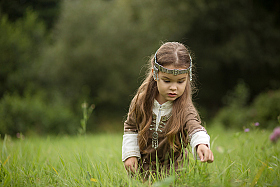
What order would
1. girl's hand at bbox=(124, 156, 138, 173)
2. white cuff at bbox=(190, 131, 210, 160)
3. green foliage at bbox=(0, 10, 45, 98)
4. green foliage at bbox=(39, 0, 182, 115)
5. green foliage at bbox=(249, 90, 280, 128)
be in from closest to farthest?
white cuff at bbox=(190, 131, 210, 160) < girl's hand at bbox=(124, 156, 138, 173) < green foliage at bbox=(249, 90, 280, 128) < green foliage at bbox=(0, 10, 45, 98) < green foliage at bbox=(39, 0, 182, 115)

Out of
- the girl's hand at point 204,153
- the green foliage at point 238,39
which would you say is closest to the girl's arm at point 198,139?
the girl's hand at point 204,153

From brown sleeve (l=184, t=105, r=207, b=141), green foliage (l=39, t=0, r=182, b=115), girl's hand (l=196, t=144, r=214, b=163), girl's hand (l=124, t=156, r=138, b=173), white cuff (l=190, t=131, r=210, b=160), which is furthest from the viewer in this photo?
green foliage (l=39, t=0, r=182, b=115)

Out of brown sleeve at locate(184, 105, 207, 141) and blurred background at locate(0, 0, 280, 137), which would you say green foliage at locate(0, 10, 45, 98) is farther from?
brown sleeve at locate(184, 105, 207, 141)

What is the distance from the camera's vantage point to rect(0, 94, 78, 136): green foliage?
8.58 metres

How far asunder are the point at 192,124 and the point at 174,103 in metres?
0.34

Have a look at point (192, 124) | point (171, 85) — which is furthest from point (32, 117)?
point (192, 124)

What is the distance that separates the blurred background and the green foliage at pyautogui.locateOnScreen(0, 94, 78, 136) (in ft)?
0.14

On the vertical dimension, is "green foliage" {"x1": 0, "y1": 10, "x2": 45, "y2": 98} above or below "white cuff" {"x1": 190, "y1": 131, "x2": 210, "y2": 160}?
above

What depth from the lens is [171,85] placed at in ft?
7.05

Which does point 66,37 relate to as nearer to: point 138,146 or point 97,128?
point 97,128

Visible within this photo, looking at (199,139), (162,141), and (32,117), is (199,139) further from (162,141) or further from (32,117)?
(32,117)

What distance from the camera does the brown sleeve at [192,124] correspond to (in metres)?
1.93

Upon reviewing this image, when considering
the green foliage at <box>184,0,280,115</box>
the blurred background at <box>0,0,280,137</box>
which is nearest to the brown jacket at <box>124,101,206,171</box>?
the blurred background at <box>0,0,280,137</box>

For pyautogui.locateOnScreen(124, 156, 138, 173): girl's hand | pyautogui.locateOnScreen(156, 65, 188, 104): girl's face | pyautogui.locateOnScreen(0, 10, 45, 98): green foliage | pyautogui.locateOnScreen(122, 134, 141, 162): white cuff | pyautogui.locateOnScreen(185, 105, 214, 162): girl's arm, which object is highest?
pyautogui.locateOnScreen(0, 10, 45, 98): green foliage
